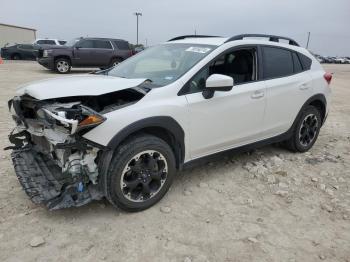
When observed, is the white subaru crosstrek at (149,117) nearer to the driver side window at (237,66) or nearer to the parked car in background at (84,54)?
the driver side window at (237,66)

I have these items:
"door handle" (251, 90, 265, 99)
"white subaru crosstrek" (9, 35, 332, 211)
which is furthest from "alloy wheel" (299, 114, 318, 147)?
"door handle" (251, 90, 265, 99)

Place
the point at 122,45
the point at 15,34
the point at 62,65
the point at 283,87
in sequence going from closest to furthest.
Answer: the point at 283,87
the point at 62,65
the point at 122,45
the point at 15,34

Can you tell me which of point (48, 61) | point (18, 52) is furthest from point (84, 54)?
point (18, 52)

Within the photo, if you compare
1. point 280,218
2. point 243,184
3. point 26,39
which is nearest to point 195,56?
point 243,184

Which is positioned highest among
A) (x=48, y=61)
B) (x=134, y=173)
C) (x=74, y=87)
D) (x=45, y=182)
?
(x=74, y=87)

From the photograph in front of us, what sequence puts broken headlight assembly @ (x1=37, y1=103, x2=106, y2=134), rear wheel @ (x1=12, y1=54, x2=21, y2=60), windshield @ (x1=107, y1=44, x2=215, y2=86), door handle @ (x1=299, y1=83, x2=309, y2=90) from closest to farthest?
1. broken headlight assembly @ (x1=37, y1=103, x2=106, y2=134)
2. windshield @ (x1=107, y1=44, x2=215, y2=86)
3. door handle @ (x1=299, y1=83, x2=309, y2=90)
4. rear wheel @ (x1=12, y1=54, x2=21, y2=60)

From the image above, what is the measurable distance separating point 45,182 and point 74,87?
968 mm

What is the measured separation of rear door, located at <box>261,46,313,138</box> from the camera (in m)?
4.62

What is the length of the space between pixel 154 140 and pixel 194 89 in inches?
28.8

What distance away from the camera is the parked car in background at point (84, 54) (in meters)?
16.6

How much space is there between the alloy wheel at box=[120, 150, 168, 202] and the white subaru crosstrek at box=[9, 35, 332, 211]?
1 centimetres

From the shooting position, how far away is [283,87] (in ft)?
15.6

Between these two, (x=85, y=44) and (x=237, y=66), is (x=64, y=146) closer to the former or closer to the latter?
(x=237, y=66)

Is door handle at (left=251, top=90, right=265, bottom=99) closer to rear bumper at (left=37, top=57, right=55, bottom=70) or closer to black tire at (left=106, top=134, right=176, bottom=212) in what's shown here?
black tire at (left=106, top=134, right=176, bottom=212)
